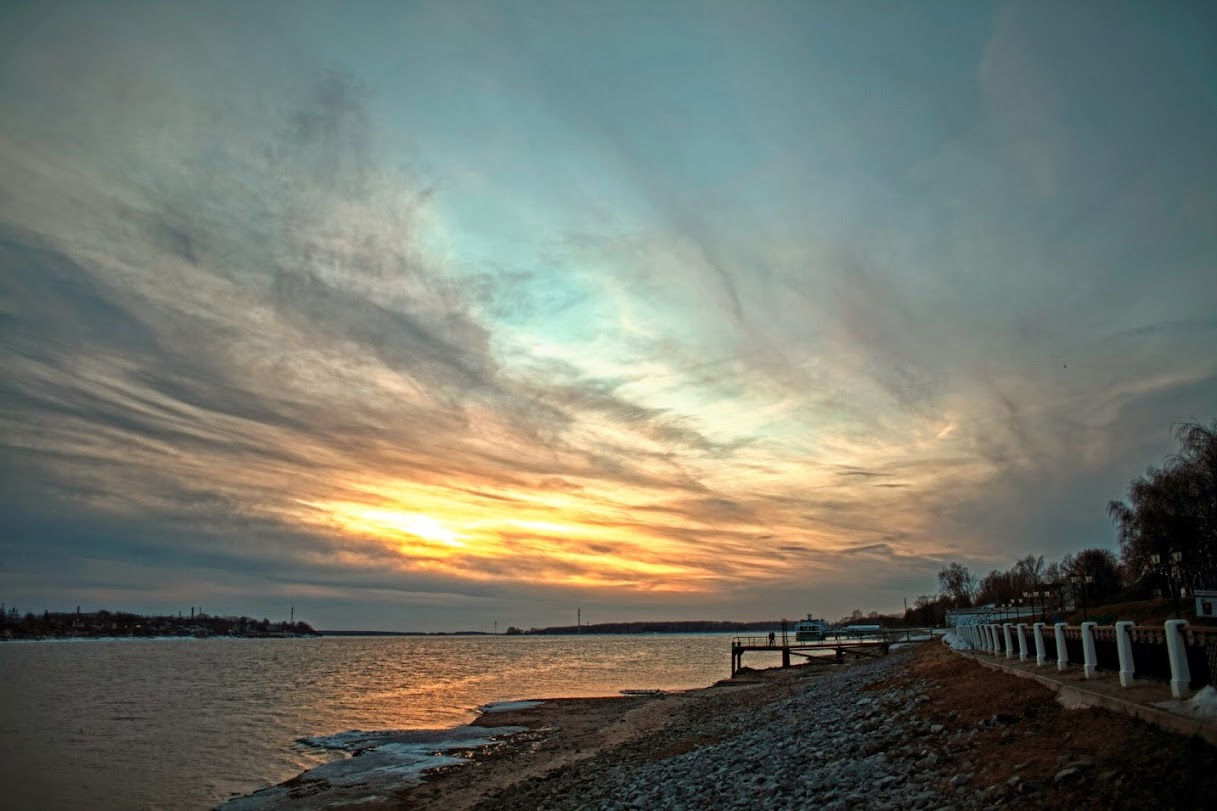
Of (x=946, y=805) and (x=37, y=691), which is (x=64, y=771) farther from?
(x=37, y=691)

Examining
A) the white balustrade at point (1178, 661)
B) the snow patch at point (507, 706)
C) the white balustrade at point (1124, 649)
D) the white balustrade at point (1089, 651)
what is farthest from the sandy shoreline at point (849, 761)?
the snow patch at point (507, 706)

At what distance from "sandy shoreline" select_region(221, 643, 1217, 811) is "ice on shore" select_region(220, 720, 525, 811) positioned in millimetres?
155

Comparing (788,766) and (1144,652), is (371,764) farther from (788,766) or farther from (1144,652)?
(1144,652)

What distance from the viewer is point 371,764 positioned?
29984 millimetres

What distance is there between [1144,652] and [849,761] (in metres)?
5.69

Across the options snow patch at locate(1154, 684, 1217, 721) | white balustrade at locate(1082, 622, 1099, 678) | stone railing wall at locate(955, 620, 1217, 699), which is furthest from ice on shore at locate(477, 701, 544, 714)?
snow patch at locate(1154, 684, 1217, 721)

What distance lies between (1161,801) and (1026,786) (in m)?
1.98

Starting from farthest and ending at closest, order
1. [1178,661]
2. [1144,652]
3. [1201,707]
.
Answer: [1144,652], [1178,661], [1201,707]

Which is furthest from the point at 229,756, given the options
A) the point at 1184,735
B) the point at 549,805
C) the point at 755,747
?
the point at 1184,735

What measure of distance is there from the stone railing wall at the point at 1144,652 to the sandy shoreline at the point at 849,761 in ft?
4.08

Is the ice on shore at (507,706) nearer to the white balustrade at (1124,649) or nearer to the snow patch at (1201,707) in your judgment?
the white balustrade at (1124,649)

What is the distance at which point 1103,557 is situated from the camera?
86.5 m

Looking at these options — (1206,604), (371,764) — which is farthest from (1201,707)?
(371,764)

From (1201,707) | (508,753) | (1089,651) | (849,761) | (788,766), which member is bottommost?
(508,753)
